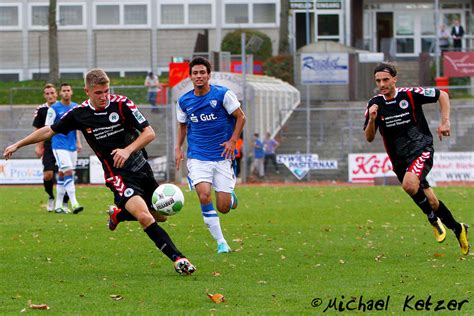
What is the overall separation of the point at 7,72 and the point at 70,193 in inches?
1258

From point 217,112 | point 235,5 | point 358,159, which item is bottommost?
point 358,159

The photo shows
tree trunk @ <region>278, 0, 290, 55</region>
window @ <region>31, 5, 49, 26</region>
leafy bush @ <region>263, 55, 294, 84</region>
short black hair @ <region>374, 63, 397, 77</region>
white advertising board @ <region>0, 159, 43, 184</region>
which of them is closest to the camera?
short black hair @ <region>374, 63, 397, 77</region>

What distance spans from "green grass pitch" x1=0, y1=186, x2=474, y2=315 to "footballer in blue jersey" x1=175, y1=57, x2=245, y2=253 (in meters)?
0.60

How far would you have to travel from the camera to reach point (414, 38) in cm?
5031

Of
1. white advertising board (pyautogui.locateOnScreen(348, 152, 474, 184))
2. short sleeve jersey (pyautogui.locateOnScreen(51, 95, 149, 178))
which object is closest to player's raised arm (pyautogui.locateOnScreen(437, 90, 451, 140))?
short sleeve jersey (pyautogui.locateOnScreen(51, 95, 149, 178))

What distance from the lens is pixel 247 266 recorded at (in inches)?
464

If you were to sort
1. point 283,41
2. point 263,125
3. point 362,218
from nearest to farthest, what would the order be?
point 362,218 → point 263,125 → point 283,41

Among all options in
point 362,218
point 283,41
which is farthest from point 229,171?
point 283,41

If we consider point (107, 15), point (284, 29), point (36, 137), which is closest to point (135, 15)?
point (107, 15)

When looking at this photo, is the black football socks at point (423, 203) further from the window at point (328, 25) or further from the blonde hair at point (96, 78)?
the window at point (328, 25)

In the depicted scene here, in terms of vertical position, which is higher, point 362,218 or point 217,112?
point 217,112

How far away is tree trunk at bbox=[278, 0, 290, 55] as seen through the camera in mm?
46562

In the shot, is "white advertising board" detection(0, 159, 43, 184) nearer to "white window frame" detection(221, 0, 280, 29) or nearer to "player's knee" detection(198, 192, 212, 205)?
"white window frame" detection(221, 0, 280, 29)

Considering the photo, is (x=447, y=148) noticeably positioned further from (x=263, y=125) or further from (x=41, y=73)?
(x=41, y=73)
